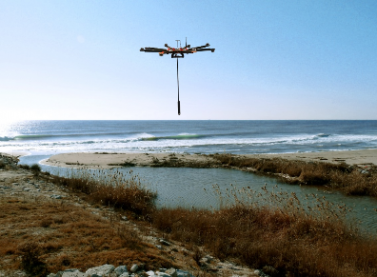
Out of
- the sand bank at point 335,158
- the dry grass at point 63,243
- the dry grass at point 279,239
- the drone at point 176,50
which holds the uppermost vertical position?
the drone at point 176,50

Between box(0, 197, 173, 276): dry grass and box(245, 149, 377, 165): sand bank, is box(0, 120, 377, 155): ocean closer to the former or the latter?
box(245, 149, 377, 165): sand bank

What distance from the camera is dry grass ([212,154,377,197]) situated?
12188mm

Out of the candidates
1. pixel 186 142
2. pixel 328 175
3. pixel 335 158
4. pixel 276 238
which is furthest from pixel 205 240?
pixel 186 142

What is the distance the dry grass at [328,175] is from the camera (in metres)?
12.2

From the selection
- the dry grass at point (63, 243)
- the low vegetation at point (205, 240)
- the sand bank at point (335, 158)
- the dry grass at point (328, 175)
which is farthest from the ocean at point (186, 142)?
the dry grass at point (63, 243)

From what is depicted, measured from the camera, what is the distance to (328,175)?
575 inches

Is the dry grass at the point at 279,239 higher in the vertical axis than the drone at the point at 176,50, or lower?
lower

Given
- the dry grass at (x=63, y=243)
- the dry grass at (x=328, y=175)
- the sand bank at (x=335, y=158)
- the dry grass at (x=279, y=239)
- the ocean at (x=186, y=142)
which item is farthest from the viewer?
the ocean at (x=186, y=142)

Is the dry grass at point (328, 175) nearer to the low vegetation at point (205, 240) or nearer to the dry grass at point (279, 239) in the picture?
the low vegetation at point (205, 240)

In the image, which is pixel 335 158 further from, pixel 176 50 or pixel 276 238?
pixel 176 50

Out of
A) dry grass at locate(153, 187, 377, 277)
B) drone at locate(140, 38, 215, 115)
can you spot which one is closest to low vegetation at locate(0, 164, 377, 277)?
dry grass at locate(153, 187, 377, 277)

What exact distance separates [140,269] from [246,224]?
12.7 feet

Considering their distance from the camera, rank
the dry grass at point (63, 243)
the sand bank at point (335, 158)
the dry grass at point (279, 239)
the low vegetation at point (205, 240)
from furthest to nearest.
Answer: the sand bank at point (335, 158), the dry grass at point (279, 239), the low vegetation at point (205, 240), the dry grass at point (63, 243)

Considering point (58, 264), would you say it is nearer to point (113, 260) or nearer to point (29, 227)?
point (113, 260)
